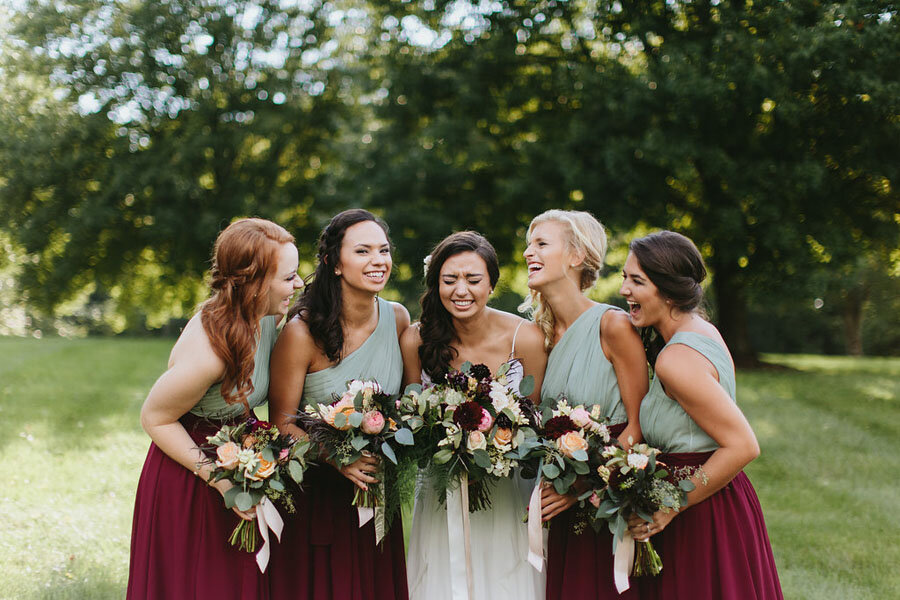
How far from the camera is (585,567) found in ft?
14.1

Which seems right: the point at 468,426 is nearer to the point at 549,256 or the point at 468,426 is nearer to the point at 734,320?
the point at 549,256

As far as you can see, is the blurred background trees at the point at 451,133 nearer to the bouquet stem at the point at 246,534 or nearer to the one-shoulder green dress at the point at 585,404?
the one-shoulder green dress at the point at 585,404

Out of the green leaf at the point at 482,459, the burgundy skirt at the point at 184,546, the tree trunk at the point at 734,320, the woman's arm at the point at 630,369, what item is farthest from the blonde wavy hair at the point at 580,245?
the tree trunk at the point at 734,320

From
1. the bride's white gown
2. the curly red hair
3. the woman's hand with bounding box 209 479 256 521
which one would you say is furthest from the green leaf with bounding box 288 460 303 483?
the bride's white gown

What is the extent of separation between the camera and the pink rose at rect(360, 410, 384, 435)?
394 centimetres

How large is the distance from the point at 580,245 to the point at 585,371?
88 cm

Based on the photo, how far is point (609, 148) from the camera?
17359 millimetres

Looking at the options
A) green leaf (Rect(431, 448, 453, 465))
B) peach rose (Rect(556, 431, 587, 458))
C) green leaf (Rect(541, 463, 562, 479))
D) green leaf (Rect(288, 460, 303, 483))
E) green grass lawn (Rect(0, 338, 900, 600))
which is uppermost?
peach rose (Rect(556, 431, 587, 458))

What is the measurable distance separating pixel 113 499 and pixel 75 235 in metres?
16.9

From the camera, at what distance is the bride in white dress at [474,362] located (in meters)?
4.57

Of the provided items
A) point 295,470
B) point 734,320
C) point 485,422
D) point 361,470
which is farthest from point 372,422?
point 734,320

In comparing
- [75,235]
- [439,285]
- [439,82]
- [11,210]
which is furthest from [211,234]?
[439,285]

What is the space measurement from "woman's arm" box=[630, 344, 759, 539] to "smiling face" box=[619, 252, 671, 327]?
12.7 inches

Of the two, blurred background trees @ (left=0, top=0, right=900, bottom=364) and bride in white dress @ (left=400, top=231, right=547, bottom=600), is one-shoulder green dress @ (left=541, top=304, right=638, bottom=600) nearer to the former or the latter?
bride in white dress @ (left=400, top=231, right=547, bottom=600)
